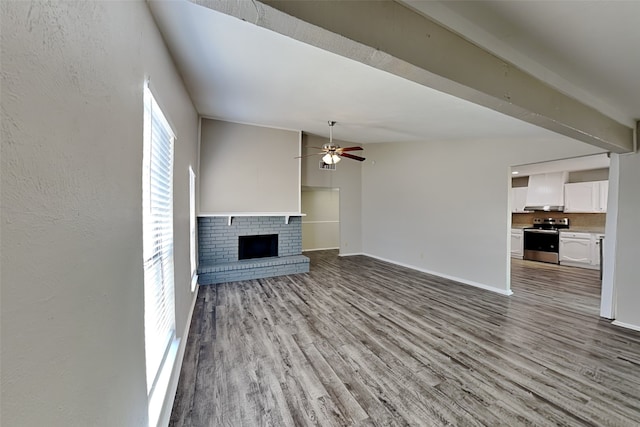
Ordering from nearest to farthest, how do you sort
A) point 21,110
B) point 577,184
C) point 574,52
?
point 21,110, point 574,52, point 577,184

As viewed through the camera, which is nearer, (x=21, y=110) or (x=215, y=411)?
(x=21, y=110)

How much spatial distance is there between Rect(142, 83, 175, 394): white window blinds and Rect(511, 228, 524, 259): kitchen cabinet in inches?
335

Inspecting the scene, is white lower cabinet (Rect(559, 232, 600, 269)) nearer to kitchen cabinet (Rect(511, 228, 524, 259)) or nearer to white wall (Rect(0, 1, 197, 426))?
kitchen cabinet (Rect(511, 228, 524, 259))

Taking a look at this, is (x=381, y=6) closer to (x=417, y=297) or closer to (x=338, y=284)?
(x=417, y=297)

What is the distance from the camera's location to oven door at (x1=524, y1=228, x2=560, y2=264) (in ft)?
21.4

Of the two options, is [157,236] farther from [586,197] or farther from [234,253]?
[586,197]

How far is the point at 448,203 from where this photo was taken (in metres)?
5.26

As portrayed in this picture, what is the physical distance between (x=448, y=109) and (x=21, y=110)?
12.6 ft

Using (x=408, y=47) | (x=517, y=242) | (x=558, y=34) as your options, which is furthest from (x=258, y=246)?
(x=517, y=242)

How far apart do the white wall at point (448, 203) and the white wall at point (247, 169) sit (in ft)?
8.14

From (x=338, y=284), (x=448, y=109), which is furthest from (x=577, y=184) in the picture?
(x=338, y=284)

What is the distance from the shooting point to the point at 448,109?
3.34m

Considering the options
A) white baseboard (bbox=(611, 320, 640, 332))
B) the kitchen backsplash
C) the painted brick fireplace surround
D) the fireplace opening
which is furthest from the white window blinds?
the kitchen backsplash

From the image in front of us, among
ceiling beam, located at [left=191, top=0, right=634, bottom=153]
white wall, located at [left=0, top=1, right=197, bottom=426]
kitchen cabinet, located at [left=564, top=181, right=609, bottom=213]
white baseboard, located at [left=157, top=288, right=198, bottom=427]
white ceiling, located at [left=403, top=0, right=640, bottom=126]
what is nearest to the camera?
white wall, located at [left=0, top=1, right=197, bottom=426]
